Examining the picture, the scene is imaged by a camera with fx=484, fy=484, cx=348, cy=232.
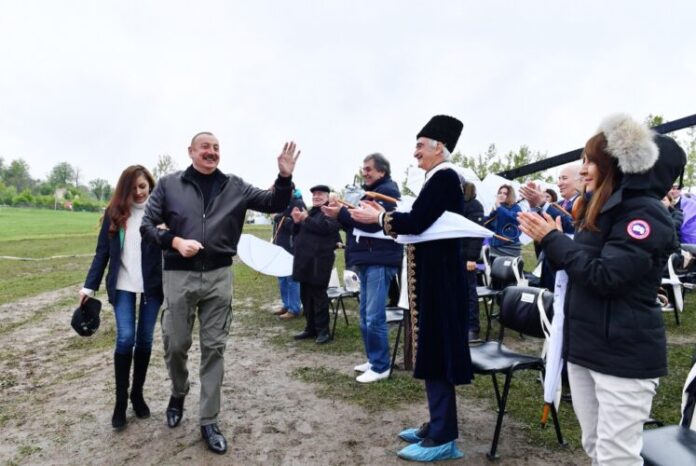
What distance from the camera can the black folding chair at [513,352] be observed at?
324 cm

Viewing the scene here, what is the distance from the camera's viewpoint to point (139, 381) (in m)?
3.87

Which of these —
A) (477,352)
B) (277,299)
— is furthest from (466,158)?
(477,352)

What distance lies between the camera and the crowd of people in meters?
2.05

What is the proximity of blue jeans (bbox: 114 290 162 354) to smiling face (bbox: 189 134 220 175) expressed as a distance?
1126 millimetres

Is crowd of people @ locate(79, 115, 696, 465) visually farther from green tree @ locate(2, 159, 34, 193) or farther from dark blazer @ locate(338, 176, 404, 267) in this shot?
green tree @ locate(2, 159, 34, 193)

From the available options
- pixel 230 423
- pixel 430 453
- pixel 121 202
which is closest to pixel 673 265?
pixel 430 453

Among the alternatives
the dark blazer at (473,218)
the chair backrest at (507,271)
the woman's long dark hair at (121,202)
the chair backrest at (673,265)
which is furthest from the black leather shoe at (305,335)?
the chair backrest at (673,265)

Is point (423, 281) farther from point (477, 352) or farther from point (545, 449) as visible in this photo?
point (545, 449)

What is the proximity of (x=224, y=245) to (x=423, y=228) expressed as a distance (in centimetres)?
143

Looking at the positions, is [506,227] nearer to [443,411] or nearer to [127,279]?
[443,411]

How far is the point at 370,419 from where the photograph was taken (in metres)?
3.88

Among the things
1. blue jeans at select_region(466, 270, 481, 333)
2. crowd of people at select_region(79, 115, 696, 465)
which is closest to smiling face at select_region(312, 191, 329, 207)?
crowd of people at select_region(79, 115, 696, 465)

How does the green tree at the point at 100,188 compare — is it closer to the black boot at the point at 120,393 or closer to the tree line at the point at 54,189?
the tree line at the point at 54,189

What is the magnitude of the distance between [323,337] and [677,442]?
4.49 m
